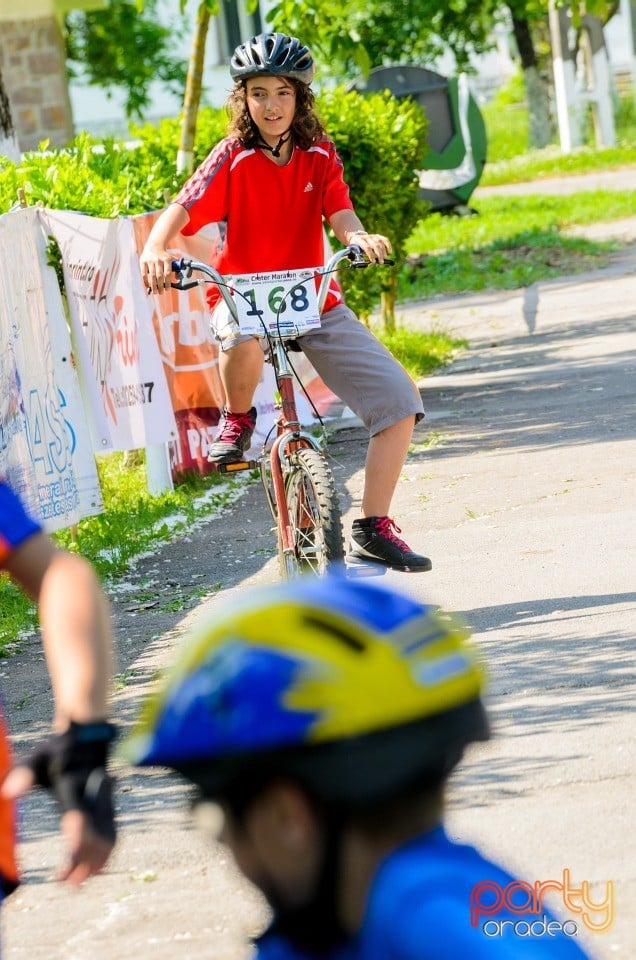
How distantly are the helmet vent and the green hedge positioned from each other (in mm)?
7077

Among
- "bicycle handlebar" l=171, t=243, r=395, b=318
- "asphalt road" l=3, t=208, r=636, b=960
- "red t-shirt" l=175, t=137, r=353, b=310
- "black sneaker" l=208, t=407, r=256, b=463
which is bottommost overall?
"asphalt road" l=3, t=208, r=636, b=960

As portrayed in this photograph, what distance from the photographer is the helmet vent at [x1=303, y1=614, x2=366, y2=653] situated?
158cm

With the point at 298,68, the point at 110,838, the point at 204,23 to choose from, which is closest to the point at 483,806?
the point at 110,838

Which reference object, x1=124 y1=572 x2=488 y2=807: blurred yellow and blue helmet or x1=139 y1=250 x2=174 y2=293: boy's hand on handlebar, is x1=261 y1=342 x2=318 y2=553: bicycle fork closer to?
x1=139 y1=250 x2=174 y2=293: boy's hand on handlebar

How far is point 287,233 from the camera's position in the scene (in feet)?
20.8

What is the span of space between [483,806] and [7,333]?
379 centimetres

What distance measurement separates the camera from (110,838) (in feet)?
6.19

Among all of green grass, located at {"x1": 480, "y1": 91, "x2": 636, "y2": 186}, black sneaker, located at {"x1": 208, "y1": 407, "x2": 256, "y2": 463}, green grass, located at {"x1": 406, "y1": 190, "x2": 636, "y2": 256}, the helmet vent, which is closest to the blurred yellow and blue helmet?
the helmet vent

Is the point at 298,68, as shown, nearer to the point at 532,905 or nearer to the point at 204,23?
the point at 532,905

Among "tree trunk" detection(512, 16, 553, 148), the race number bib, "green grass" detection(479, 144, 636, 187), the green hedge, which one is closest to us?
the race number bib

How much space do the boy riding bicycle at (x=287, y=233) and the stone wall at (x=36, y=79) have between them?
17508mm

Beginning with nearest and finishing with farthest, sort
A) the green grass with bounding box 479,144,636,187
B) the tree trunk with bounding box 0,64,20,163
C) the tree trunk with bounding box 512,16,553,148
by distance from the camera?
the tree trunk with bounding box 0,64,20,163
the green grass with bounding box 479,144,636,187
the tree trunk with bounding box 512,16,553,148

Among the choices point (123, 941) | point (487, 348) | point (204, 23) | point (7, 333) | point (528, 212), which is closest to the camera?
point (123, 941)

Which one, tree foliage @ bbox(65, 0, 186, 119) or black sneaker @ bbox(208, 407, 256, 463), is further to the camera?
tree foliage @ bbox(65, 0, 186, 119)
